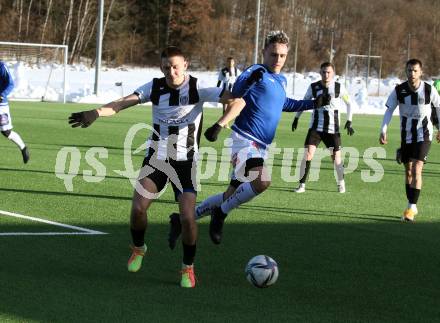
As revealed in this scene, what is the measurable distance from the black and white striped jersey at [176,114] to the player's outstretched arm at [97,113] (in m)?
0.12

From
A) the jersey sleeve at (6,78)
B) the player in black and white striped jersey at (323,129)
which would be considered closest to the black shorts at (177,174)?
the player in black and white striped jersey at (323,129)

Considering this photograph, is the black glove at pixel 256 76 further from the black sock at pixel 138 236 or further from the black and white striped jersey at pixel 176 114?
the black sock at pixel 138 236

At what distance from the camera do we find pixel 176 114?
23.3ft

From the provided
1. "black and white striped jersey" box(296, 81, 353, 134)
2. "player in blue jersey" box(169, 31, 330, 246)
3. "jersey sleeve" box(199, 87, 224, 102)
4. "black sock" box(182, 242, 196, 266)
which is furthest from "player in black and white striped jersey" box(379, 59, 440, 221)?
"black sock" box(182, 242, 196, 266)

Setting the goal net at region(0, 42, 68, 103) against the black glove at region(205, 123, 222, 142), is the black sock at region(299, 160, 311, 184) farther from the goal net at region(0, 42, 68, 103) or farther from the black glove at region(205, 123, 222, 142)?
the goal net at region(0, 42, 68, 103)

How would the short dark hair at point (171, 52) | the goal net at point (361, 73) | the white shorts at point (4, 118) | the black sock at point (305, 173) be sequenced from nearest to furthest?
1. the short dark hair at point (171, 52)
2. the black sock at point (305, 173)
3. the white shorts at point (4, 118)
4. the goal net at point (361, 73)

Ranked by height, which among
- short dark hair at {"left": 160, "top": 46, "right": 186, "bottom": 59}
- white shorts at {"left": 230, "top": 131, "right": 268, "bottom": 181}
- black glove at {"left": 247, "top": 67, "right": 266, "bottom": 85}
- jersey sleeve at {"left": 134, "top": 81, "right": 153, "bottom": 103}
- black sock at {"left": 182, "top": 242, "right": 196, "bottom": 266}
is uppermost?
short dark hair at {"left": 160, "top": 46, "right": 186, "bottom": 59}

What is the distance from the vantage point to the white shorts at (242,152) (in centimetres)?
830

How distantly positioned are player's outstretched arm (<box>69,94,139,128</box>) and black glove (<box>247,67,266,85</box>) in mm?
1430

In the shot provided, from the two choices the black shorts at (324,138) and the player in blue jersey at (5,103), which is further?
the player in blue jersey at (5,103)

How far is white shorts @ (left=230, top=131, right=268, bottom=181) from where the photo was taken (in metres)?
8.30

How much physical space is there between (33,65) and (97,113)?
37.6 meters

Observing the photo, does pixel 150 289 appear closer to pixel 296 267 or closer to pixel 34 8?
pixel 296 267

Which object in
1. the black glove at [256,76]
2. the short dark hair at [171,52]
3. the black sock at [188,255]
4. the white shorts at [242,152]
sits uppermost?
the short dark hair at [171,52]
